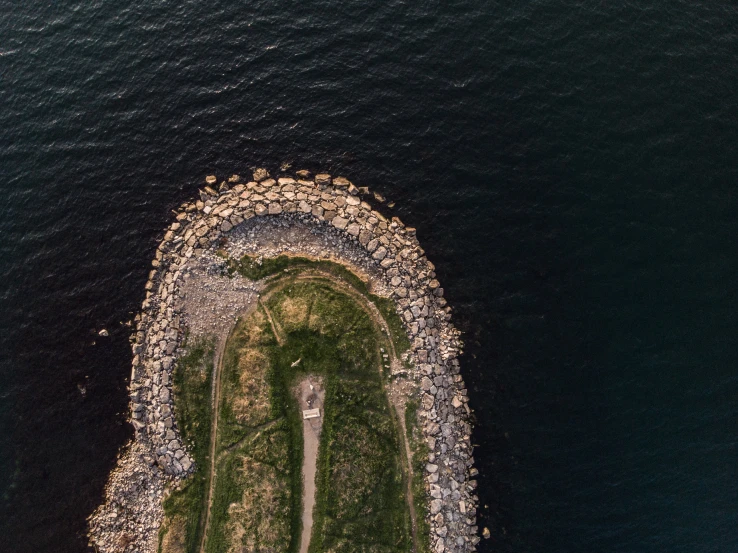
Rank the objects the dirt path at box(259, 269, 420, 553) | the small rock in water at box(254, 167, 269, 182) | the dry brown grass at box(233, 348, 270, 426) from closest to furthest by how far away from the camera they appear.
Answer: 1. the dirt path at box(259, 269, 420, 553)
2. the dry brown grass at box(233, 348, 270, 426)
3. the small rock in water at box(254, 167, 269, 182)

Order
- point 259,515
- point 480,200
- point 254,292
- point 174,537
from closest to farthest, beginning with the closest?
point 259,515 < point 174,537 < point 254,292 < point 480,200

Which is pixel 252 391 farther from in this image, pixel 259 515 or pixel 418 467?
pixel 418 467

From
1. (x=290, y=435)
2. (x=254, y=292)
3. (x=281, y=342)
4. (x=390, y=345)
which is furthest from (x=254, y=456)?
(x=390, y=345)

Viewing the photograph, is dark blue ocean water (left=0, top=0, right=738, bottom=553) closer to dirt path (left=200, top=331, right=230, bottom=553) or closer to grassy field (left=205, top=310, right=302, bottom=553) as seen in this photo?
dirt path (left=200, top=331, right=230, bottom=553)

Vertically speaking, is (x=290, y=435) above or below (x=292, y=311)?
below

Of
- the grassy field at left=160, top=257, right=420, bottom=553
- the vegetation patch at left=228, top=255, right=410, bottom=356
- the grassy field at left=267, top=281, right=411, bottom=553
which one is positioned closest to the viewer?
the grassy field at left=160, top=257, right=420, bottom=553

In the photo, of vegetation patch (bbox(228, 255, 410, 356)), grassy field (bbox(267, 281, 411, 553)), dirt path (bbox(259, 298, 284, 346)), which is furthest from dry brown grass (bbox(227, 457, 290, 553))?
vegetation patch (bbox(228, 255, 410, 356))

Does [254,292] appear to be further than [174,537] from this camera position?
Yes
